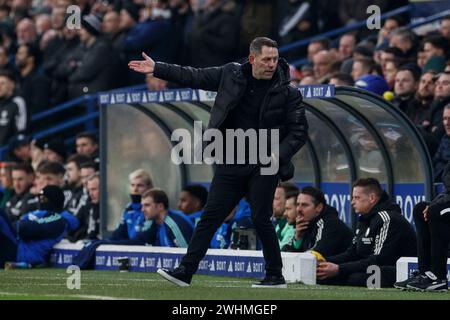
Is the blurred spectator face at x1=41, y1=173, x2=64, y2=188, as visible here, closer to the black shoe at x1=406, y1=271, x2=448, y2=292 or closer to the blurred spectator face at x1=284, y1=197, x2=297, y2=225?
the blurred spectator face at x1=284, y1=197, x2=297, y2=225

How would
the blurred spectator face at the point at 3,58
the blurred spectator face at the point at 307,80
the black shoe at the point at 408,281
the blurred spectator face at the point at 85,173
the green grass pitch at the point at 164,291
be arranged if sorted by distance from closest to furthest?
1. the green grass pitch at the point at 164,291
2. the black shoe at the point at 408,281
3. the blurred spectator face at the point at 307,80
4. the blurred spectator face at the point at 85,173
5. the blurred spectator face at the point at 3,58

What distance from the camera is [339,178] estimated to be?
16.0m

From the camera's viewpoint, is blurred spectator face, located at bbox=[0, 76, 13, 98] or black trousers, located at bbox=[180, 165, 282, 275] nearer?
black trousers, located at bbox=[180, 165, 282, 275]

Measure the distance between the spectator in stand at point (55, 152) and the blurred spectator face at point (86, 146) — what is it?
628 mm

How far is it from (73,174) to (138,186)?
1.98m

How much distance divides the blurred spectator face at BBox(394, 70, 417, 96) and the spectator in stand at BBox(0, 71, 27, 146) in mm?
7798

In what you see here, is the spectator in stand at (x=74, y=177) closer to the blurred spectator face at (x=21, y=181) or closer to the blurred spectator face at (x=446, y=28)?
the blurred spectator face at (x=21, y=181)

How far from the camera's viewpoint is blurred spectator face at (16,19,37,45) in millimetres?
24594

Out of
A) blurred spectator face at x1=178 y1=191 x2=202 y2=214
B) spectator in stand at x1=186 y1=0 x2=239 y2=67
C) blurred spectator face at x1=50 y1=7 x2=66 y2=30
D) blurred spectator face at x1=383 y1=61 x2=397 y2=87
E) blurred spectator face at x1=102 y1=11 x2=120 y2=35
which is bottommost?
blurred spectator face at x1=178 y1=191 x2=202 y2=214

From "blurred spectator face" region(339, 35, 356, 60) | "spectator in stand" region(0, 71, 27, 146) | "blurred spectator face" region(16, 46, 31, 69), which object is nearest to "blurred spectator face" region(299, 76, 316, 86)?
"blurred spectator face" region(339, 35, 356, 60)

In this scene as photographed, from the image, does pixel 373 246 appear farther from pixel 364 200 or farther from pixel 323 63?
pixel 323 63

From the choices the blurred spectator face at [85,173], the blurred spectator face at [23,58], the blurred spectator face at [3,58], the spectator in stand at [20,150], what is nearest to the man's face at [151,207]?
the blurred spectator face at [85,173]

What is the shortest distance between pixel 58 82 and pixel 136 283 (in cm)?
1057

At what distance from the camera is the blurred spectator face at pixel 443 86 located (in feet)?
48.9
